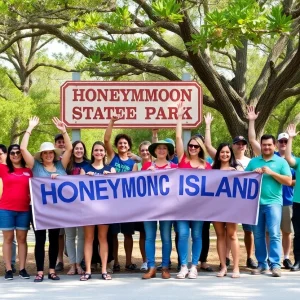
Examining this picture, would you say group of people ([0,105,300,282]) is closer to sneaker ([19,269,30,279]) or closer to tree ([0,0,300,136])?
sneaker ([19,269,30,279])

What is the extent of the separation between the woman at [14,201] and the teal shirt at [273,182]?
10.8 ft

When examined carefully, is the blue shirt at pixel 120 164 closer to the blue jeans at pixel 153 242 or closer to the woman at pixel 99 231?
A: the woman at pixel 99 231

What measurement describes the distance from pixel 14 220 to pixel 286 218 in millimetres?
4074

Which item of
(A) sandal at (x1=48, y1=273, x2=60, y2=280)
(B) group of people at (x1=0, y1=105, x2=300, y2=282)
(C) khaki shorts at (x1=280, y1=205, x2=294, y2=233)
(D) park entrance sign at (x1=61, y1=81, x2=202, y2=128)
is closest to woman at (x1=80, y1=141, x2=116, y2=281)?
(B) group of people at (x1=0, y1=105, x2=300, y2=282)

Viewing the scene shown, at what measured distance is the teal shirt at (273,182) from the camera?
939 cm

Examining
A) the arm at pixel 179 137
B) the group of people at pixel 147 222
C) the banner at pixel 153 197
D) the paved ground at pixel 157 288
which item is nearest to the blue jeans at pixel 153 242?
the group of people at pixel 147 222

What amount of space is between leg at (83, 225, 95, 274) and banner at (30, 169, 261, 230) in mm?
115

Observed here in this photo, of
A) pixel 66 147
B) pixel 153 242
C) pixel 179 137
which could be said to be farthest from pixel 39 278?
pixel 179 137

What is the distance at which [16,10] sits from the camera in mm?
12961

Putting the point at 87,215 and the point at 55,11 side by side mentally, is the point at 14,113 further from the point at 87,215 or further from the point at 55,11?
the point at 87,215

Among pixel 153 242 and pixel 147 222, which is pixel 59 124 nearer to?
pixel 147 222

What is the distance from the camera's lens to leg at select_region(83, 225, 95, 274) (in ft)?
30.1

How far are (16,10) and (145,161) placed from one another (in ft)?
15.4

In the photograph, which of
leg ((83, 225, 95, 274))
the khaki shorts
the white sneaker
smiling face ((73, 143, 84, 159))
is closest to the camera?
leg ((83, 225, 95, 274))
